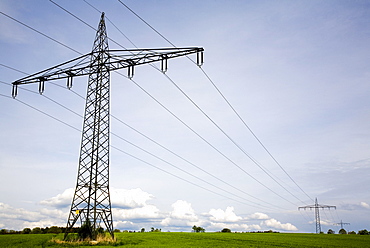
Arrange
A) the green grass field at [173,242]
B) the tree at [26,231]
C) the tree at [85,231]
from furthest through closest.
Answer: the tree at [26,231] → the green grass field at [173,242] → the tree at [85,231]

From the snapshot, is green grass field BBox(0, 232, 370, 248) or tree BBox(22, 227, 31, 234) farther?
tree BBox(22, 227, 31, 234)

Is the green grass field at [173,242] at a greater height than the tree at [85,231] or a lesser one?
lesser

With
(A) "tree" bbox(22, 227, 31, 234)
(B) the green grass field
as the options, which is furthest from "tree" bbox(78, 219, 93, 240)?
(A) "tree" bbox(22, 227, 31, 234)

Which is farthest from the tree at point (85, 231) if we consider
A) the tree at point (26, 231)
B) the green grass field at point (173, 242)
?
the tree at point (26, 231)

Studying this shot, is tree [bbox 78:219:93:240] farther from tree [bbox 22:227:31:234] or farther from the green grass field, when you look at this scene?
tree [bbox 22:227:31:234]

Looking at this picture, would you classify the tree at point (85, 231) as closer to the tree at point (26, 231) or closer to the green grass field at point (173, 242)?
the green grass field at point (173, 242)

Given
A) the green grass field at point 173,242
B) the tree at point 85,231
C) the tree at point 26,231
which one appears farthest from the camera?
the tree at point 26,231

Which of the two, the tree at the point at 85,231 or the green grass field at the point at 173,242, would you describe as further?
the green grass field at the point at 173,242

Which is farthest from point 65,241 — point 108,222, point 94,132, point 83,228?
point 94,132

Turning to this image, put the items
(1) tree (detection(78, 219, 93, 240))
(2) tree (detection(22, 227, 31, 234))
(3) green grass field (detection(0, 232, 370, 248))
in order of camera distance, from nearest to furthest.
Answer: (1) tree (detection(78, 219, 93, 240)) → (3) green grass field (detection(0, 232, 370, 248)) → (2) tree (detection(22, 227, 31, 234))

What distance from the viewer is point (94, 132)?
103ft

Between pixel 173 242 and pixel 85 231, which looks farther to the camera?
pixel 173 242

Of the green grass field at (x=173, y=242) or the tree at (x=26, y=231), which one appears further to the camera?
the tree at (x=26, y=231)

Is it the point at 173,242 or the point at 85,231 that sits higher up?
the point at 85,231
